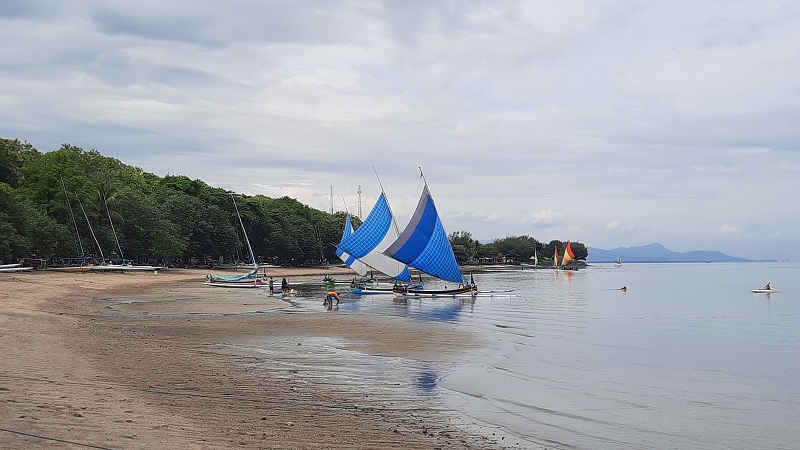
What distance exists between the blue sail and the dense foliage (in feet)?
99.8

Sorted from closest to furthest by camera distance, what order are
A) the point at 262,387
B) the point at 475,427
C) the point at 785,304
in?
the point at 475,427
the point at 262,387
the point at 785,304

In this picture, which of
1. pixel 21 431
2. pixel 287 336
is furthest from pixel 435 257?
pixel 21 431

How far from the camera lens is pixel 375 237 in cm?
5344

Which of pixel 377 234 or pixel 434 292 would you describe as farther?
pixel 377 234

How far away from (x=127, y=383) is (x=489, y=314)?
92.3 ft

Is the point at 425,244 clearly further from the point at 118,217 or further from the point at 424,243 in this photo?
the point at 118,217

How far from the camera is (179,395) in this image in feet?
42.5

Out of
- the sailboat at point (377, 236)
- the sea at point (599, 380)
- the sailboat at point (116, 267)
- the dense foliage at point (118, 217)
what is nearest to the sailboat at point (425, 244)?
the sailboat at point (377, 236)

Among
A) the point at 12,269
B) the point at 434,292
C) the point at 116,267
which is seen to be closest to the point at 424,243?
the point at 434,292

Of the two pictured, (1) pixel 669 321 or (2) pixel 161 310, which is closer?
(2) pixel 161 310

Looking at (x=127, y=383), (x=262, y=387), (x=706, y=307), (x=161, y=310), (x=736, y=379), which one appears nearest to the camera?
(x=127, y=383)

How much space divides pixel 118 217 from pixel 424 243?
4149 cm

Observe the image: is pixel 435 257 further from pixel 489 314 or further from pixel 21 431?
pixel 21 431

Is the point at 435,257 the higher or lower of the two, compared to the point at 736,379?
higher
